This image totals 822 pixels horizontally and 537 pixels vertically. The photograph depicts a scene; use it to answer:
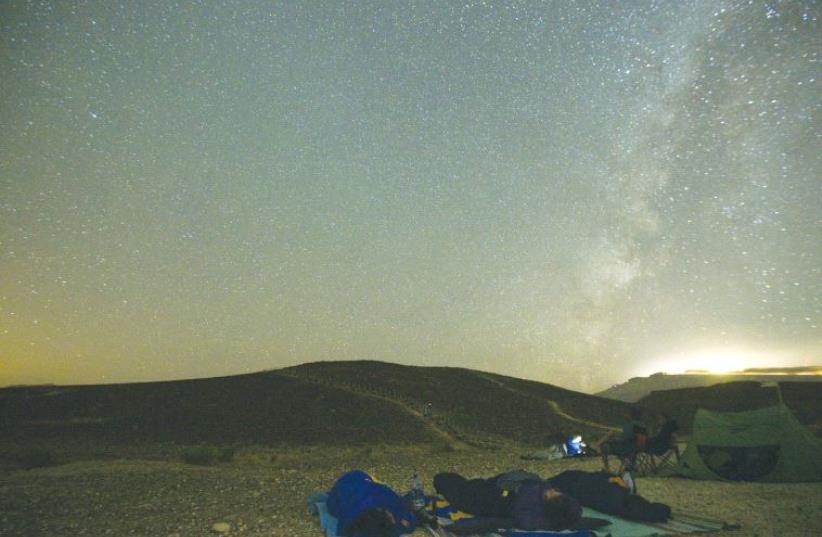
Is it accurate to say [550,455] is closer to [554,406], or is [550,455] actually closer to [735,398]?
[554,406]

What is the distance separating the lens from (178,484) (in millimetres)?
12008

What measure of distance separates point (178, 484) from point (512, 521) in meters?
7.77

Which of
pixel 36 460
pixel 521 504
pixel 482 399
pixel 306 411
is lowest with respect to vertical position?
pixel 36 460

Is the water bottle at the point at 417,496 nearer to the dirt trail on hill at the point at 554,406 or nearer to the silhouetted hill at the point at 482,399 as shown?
the silhouetted hill at the point at 482,399

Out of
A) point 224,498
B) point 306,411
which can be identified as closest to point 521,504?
point 224,498

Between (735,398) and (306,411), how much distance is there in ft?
137

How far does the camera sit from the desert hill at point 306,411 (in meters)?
26.8

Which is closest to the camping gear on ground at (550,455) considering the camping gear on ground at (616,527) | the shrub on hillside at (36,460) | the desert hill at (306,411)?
the desert hill at (306,411)

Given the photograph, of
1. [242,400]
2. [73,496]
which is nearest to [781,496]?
[73,496]

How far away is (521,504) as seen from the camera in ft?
23.8

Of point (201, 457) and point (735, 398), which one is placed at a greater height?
point (735, 398)

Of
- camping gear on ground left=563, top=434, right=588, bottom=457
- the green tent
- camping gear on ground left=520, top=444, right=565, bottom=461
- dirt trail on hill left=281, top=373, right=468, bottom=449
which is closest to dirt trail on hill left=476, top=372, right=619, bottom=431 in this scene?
dirt trail on hill left=281, top=373, right=468, bottom=449

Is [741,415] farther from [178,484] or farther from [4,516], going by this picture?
[4,516]

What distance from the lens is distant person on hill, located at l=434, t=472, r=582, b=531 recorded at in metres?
7.08
